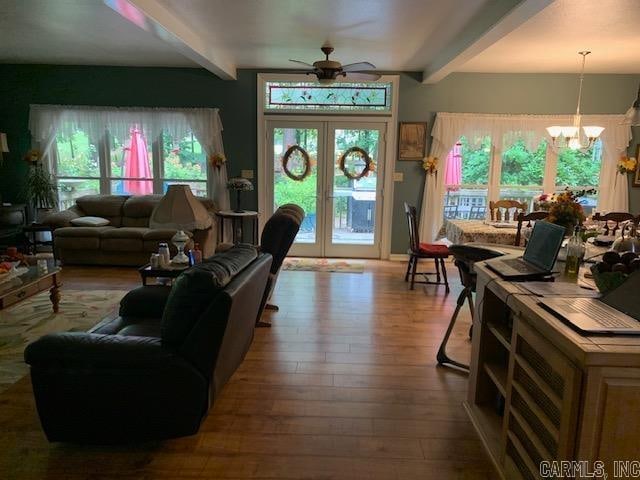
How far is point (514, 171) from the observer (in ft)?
20.9

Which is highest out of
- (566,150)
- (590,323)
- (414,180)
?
(566,150)

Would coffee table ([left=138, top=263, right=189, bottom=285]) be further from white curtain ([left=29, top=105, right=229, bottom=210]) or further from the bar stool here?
white curtain ([left=29, top=105, right=229, bottom=210])

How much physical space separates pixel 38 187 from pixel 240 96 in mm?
3076

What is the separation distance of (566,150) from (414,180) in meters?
2.14

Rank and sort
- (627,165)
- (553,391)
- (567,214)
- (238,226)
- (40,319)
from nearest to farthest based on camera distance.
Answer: (553,391), (567,214), (40,319), (627,165), (238,226)

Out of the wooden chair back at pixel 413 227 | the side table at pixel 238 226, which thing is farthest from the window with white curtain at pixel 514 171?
the side table at pixel 238 226

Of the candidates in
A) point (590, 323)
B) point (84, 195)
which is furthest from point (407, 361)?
point (84, 195)

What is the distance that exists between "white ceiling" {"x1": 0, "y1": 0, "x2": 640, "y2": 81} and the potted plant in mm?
1351

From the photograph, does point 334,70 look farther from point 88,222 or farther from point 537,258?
point 88,222

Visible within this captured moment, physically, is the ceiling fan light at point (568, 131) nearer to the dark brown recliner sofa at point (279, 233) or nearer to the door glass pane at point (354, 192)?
the door glass pane at point (354, 192)

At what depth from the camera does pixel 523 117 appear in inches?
242

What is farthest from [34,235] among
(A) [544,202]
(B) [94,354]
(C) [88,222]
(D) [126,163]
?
(A) [544,202]

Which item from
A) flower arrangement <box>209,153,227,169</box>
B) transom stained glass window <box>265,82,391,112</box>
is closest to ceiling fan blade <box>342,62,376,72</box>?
transom stained glass window <box>265,82,391,112</box>

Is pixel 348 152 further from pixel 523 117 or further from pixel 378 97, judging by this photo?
pixel 523 117
